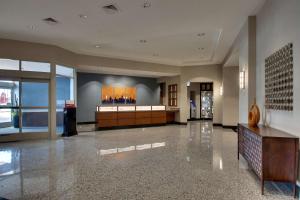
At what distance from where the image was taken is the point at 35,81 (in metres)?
7.96

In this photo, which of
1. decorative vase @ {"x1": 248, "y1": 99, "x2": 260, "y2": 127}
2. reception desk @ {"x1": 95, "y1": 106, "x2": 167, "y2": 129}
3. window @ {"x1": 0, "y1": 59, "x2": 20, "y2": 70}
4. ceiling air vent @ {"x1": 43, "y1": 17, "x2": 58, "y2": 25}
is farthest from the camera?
reception desk @ {"x1": 95, "y1": 106, "x2": 167, "y2": 129}

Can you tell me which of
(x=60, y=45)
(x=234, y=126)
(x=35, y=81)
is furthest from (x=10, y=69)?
(x=234, y=126)

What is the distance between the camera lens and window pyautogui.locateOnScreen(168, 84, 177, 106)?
13103 millimetres

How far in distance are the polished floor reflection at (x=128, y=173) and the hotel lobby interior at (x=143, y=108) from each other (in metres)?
0.02

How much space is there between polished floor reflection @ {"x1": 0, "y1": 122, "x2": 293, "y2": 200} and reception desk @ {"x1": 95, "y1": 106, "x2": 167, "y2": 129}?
11.9 feet

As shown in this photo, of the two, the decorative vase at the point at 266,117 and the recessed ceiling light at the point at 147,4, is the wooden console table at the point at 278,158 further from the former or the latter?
the recessed ceiling light at the point at 147,4

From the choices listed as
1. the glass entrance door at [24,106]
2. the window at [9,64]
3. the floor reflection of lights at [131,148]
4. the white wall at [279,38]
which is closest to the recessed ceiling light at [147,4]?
the white wall at [279,38]

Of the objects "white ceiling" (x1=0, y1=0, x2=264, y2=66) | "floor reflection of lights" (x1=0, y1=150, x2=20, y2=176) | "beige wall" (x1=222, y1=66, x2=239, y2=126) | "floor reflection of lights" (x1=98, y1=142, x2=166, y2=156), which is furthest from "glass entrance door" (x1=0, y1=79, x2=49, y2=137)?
"beige wall" (x1=222, y1=66, x2=239, y2=126)

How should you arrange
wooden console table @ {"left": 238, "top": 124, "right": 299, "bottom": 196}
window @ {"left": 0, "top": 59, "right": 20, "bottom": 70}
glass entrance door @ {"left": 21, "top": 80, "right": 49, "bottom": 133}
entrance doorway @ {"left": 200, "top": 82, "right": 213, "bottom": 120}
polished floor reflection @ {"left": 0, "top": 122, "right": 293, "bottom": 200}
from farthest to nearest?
entrance doorway @ {"left": 200, "top": 82, "right": 213, "bottom": 120}
glass entrance door @ {"left": 21, "top": 80, "right": 49, "bottom": 133}
window @ {"left": 0, "top": 59, "right": 20, "bottom": 70}
polished floor reflection @ {"left": 0, "top": 122, "right": 293, "bottom": 200}
wooden console table @ {"left": 238, "top": 124, "right": 299, "bottom": 196}

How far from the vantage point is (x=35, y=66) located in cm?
786

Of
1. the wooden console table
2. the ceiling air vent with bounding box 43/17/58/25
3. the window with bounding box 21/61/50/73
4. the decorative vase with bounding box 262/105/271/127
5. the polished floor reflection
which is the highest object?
the ceiling air vent with bounding box 43/17/58/25

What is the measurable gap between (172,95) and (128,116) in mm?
3655

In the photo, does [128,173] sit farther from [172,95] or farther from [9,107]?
[172,95]

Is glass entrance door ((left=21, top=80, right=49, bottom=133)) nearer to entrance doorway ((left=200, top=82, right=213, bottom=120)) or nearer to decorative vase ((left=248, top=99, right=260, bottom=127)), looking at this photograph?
decorative vase ((left=248, top=99, right=260, bottom=127))
